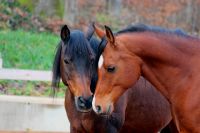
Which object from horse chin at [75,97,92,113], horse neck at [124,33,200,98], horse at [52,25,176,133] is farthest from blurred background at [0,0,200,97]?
horse neck at [124,33,200,98]

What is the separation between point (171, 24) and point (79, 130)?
11.6 metres

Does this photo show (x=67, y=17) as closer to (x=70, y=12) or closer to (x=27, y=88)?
(x=70, y=12)

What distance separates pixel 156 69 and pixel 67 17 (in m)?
11.7

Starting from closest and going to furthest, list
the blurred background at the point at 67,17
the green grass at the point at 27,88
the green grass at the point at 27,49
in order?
the green grass at the point at 27,88 → the green grass at the point at 27,49 → the blurred background at the point at 67,17

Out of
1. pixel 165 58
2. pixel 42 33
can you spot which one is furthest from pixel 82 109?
pixel 42 33

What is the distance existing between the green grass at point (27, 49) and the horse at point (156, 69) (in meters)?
6.60

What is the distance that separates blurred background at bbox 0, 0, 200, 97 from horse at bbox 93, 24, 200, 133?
289 inches

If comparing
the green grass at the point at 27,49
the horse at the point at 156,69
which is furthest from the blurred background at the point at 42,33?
the horse at the point at 156,69

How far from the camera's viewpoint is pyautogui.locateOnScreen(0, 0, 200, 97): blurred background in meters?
14.2

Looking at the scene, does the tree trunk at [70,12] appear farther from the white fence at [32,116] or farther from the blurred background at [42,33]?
the white fence at [32,116]

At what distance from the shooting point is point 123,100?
7.07m

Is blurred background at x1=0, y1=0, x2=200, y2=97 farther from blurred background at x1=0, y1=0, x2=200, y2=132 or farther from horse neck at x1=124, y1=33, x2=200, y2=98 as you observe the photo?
horse neck at x1=124, y1=33, x2=200, y2=98

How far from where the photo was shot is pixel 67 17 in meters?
17.3

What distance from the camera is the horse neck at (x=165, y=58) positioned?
5746mm
